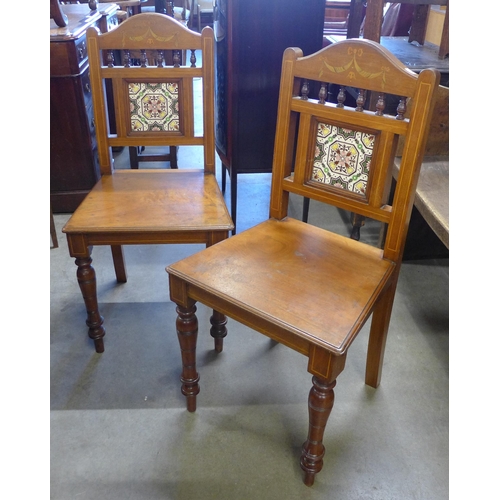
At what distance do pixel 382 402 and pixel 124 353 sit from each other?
0.90m

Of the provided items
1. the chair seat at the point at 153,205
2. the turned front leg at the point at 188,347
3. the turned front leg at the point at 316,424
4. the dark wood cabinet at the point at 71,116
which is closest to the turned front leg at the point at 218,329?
the turned front leg at the point at 188,347

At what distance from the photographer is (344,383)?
5.10ft

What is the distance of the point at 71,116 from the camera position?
2.23m

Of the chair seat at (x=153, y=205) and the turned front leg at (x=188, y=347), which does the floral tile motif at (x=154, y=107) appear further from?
the turned front leg at (x=188, y=347)

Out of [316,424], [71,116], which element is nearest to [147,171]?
[71,116]

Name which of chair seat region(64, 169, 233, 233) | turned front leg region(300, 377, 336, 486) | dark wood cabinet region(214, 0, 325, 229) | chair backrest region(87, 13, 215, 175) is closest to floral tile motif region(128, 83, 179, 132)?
chair backrest region(87, 13, 215, 175)

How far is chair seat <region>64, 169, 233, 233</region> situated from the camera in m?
1.38

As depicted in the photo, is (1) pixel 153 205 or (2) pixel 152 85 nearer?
(1) pixel 153 205

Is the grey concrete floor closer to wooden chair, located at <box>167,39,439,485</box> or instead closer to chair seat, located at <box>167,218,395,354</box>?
wooden chair, located at <box>167,39,439,485</box>

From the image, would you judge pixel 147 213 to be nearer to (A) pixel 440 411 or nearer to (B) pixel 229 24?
(B) pixel 229 24

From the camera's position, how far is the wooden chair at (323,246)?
3.49 feet

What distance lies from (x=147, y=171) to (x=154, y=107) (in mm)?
246

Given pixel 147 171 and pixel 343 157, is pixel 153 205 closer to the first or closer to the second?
pixel 147 171

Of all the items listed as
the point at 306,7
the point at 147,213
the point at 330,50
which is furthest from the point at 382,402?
the point at 306,7
